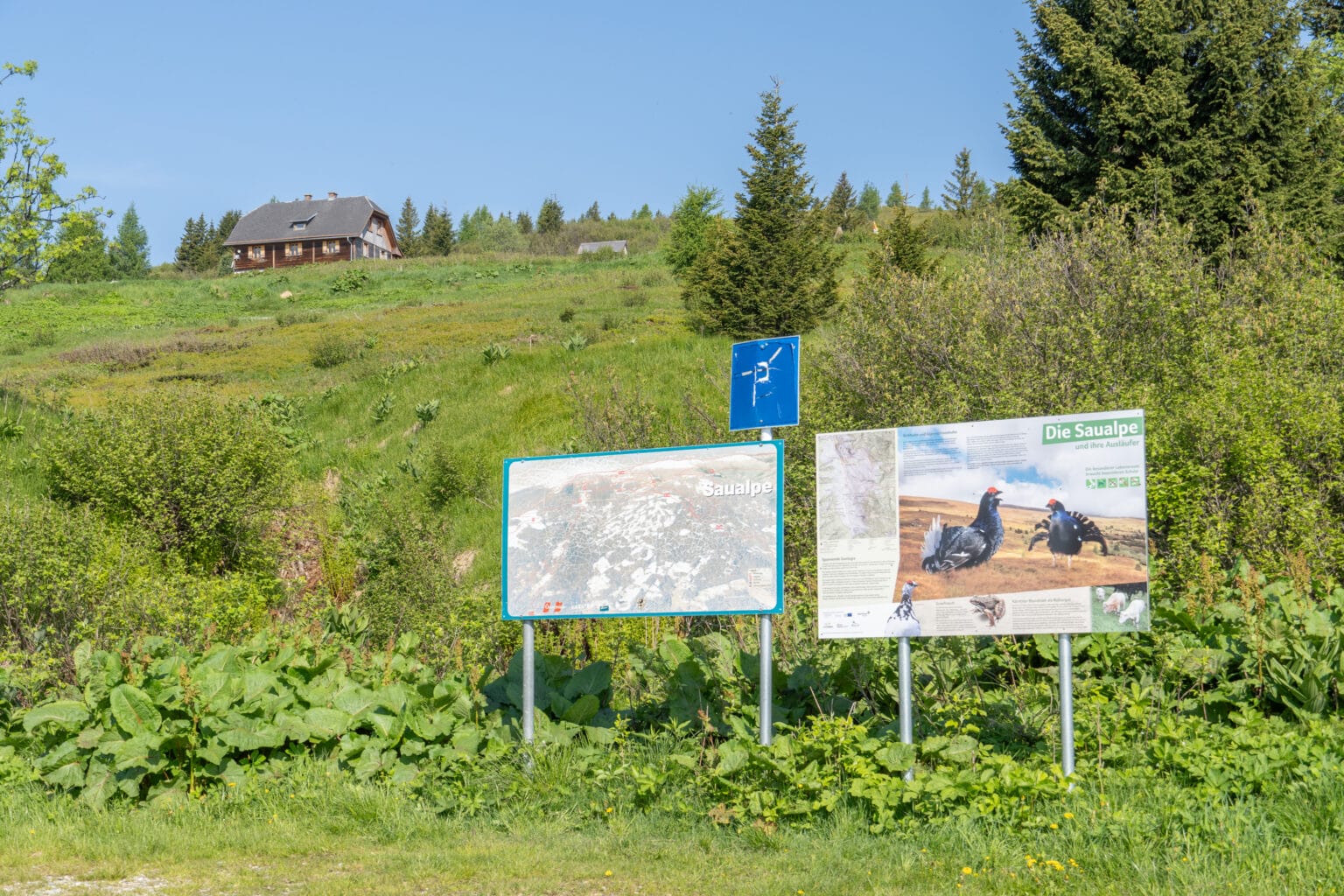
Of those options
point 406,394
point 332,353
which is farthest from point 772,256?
point 332,353

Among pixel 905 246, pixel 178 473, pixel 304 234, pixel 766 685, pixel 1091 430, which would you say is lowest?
pixel 766 685

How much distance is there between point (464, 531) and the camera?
20688 mm

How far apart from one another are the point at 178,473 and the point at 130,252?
115751mm

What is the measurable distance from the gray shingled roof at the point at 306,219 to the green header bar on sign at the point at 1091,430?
286 ft

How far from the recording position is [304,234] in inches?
3460

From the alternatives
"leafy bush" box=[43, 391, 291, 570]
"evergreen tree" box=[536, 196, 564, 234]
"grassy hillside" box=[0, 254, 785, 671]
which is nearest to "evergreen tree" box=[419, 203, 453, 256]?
"evergreen tree" box=[536, 196, 564, 234]

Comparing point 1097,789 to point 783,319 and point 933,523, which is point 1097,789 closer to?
point 933,523

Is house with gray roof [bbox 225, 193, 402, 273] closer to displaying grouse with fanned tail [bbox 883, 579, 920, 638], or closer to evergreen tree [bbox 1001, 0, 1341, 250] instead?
evergreen tree [bbox 1001, 0, 1341, 250]

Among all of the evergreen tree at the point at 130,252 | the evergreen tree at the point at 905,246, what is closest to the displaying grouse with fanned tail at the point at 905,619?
the evergreen tree at the point at 905,246

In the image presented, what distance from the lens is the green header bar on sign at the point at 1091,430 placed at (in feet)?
17.8

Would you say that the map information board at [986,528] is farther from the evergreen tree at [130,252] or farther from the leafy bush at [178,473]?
the evergreen tree at [130,252]

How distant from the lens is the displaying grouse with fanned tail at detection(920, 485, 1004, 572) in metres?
5.64

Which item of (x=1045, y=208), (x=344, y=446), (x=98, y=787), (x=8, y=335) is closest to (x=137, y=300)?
(x=8, y=335)

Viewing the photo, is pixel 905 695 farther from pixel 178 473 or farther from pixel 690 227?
pixel 690 227
